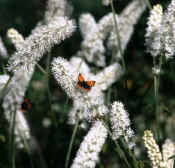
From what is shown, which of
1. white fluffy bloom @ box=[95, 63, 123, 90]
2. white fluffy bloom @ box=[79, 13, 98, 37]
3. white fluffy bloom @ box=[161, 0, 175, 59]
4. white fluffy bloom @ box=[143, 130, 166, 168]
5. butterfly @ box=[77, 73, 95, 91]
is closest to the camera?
white fluffy bloom @ box=[143, 130, 166, 168]

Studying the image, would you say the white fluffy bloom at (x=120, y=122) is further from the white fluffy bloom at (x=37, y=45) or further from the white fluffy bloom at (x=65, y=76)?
the white fluffy bloom at (x=37, y=45)

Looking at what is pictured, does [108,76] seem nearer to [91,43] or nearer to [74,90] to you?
[91,43]

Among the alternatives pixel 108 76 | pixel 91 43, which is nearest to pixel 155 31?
pixel 108 76

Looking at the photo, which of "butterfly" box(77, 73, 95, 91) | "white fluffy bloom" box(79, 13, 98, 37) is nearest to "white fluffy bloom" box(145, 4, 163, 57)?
"butterfly" box(77, 73, 95, 91)

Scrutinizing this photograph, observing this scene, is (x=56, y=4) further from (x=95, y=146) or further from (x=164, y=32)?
(x=95, y=146)

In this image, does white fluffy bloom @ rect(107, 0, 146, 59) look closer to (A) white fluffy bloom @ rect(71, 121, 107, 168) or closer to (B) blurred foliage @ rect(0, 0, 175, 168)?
(B) blurred foliage @ rect(0, 0, 175, 168)

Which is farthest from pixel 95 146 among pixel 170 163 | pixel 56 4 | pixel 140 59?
pixel 140 59
